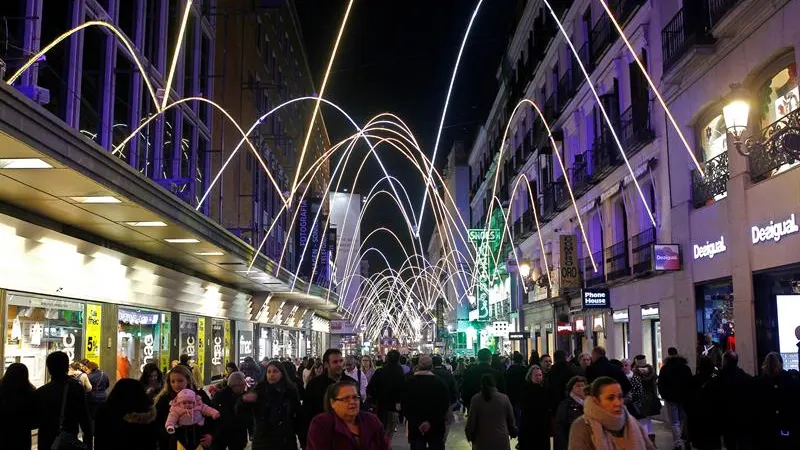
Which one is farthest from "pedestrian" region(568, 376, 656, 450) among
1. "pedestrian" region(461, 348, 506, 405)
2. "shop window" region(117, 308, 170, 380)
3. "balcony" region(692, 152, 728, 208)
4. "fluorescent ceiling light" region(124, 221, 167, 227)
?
"shop window" region(117, 308, 170, 380)

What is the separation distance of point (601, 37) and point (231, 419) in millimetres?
23630

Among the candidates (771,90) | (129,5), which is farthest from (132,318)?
(771,90)

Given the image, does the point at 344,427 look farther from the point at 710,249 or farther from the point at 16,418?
the point at 710,249

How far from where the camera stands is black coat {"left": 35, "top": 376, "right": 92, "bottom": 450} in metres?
9.13

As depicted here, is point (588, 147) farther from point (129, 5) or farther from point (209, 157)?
point (129, 5)

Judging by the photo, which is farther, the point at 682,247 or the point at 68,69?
A: the point at 682,247

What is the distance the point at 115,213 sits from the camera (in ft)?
51.5

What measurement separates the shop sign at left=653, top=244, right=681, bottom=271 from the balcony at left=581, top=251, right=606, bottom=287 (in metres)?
9.01

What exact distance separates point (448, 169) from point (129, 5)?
8847 centimetres

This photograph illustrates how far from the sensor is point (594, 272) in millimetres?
33281

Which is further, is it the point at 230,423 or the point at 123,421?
the point at 230,423

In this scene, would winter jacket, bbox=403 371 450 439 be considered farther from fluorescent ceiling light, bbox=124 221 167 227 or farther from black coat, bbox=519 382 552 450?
fluorescent ceiling light, bbox=124 221 167 227

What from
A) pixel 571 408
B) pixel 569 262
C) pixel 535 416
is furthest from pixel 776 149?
pixel 569 262

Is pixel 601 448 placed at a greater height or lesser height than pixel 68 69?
lesser
